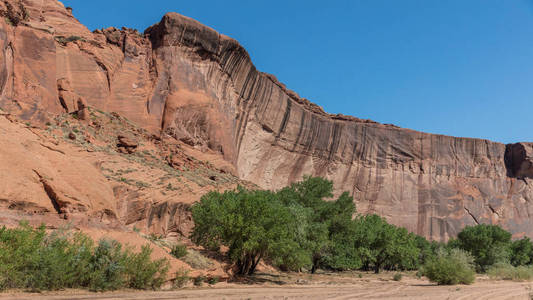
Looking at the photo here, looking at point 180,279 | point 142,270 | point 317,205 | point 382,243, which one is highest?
point 317,205

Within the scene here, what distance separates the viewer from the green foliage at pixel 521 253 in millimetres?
45094

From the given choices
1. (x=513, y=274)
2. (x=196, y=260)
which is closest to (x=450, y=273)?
(x=513, y=274)

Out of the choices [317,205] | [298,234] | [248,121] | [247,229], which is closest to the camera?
[247,229]

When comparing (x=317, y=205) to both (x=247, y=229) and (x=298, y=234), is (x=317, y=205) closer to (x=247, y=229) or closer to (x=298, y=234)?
(x=298, y=234)

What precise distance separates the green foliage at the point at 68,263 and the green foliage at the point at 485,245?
135 ft

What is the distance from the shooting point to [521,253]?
46.5 m

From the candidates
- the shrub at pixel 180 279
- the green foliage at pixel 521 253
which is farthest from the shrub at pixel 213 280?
the green foliage at pixel 521 253

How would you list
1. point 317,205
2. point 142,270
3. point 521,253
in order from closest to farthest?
point 142,270 < point 317,205 < point 521,253

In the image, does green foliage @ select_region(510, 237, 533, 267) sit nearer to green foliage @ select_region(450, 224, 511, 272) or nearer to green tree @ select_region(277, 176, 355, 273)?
green foliage @ select_region(450, 224, 511, 272)

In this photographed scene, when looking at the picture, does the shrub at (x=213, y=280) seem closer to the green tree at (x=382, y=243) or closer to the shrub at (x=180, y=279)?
the shrub at (x=180, y=279)

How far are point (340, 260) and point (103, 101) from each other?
2602 centimetres

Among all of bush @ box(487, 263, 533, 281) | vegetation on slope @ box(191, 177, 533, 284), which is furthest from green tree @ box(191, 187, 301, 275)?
bush @ box(487, 263, 533, 281)

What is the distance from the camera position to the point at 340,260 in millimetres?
27375

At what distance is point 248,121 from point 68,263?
40097mm
